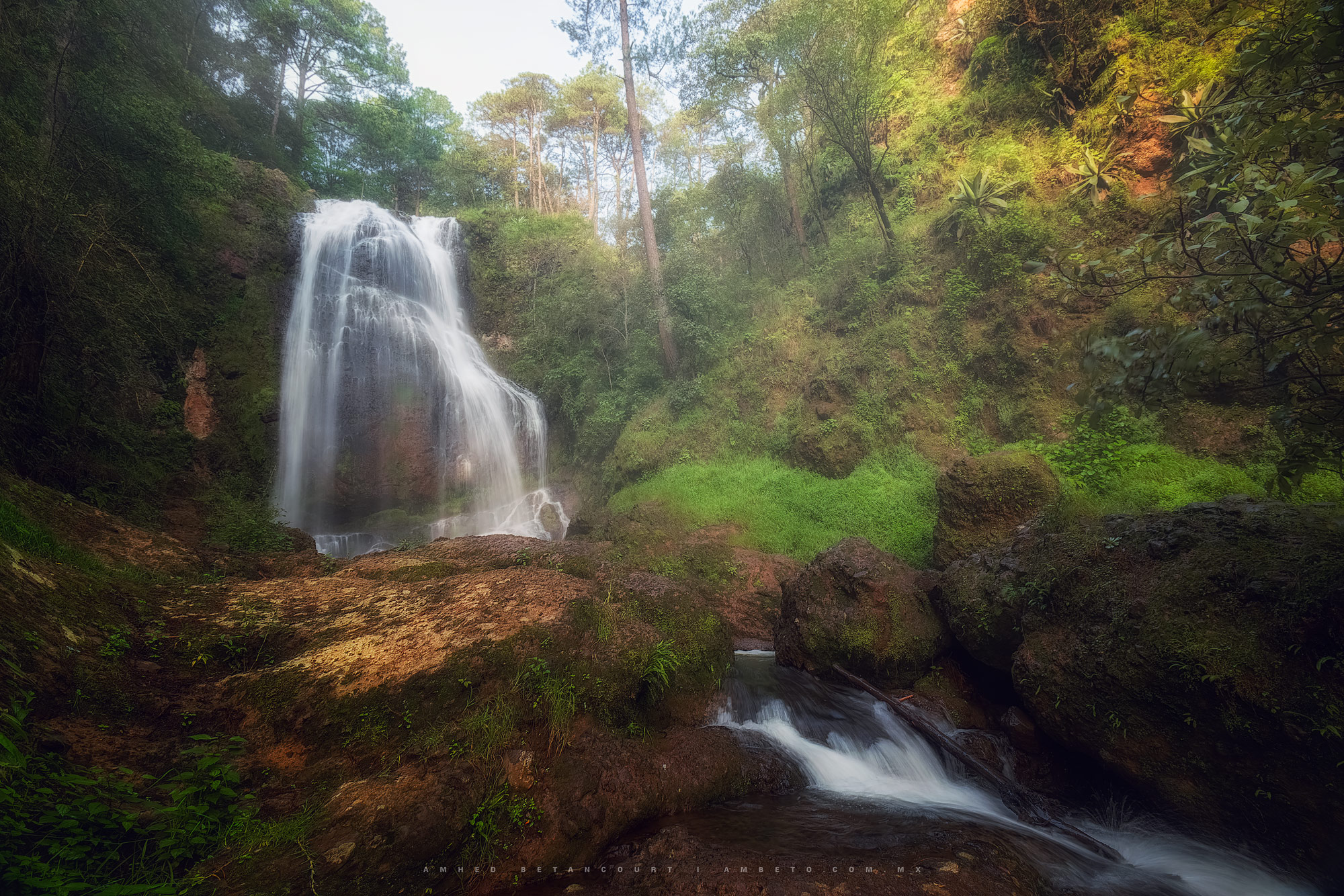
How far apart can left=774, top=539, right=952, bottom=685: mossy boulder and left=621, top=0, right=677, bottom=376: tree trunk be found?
1047 cm

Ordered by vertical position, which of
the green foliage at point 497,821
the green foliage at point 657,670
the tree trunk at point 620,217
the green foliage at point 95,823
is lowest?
the green foliage at point 497,821

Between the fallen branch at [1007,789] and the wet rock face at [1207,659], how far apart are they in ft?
1.99

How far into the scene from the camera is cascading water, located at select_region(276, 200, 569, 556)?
14.1 meters

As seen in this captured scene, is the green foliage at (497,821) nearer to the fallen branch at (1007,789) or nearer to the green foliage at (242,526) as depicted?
the fallen branch at (1007,789)

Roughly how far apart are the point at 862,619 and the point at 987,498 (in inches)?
129

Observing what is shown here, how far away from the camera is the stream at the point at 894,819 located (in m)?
3.54

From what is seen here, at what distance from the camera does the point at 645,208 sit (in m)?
15.9

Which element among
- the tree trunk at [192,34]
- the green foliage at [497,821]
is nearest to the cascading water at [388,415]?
the tree trunk at [192,34]

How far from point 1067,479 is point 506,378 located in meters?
16.7

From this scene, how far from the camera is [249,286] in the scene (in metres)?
14.6

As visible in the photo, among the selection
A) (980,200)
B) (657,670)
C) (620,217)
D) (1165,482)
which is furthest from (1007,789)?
(620,217)

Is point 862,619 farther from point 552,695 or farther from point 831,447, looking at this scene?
point 831,447

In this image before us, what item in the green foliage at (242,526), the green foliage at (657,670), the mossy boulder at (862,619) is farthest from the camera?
the green foliage at (242,526)

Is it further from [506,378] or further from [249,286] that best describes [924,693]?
[249,286]
